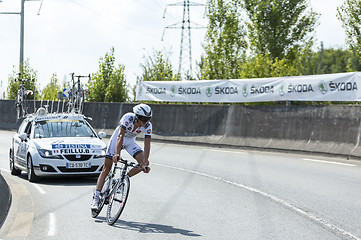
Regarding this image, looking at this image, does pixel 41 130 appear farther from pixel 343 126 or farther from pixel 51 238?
pixel 343 126

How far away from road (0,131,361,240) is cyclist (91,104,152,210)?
0.70 m

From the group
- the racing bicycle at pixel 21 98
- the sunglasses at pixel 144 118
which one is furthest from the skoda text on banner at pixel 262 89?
the sunglasses at pixel 144 118

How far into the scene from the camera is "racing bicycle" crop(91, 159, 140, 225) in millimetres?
7617

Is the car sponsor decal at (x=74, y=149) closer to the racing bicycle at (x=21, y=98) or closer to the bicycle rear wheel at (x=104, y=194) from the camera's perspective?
the bicycle rear wheel at (x=104, y=194)

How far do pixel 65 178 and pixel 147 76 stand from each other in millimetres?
22804

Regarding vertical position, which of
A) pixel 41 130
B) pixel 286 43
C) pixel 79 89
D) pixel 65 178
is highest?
pixel 286 43

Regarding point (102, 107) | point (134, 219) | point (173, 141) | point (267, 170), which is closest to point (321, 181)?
point (267, 170)

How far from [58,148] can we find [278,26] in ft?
84.2

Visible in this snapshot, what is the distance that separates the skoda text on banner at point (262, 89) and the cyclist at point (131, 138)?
12.0 meters

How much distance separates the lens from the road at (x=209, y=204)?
7383 millimetres

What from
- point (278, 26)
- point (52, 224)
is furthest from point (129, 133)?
point (278, 26)

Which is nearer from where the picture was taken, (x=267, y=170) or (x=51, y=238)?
(x=51, y=238)

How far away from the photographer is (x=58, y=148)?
485 inches

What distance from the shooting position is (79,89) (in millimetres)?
19750
